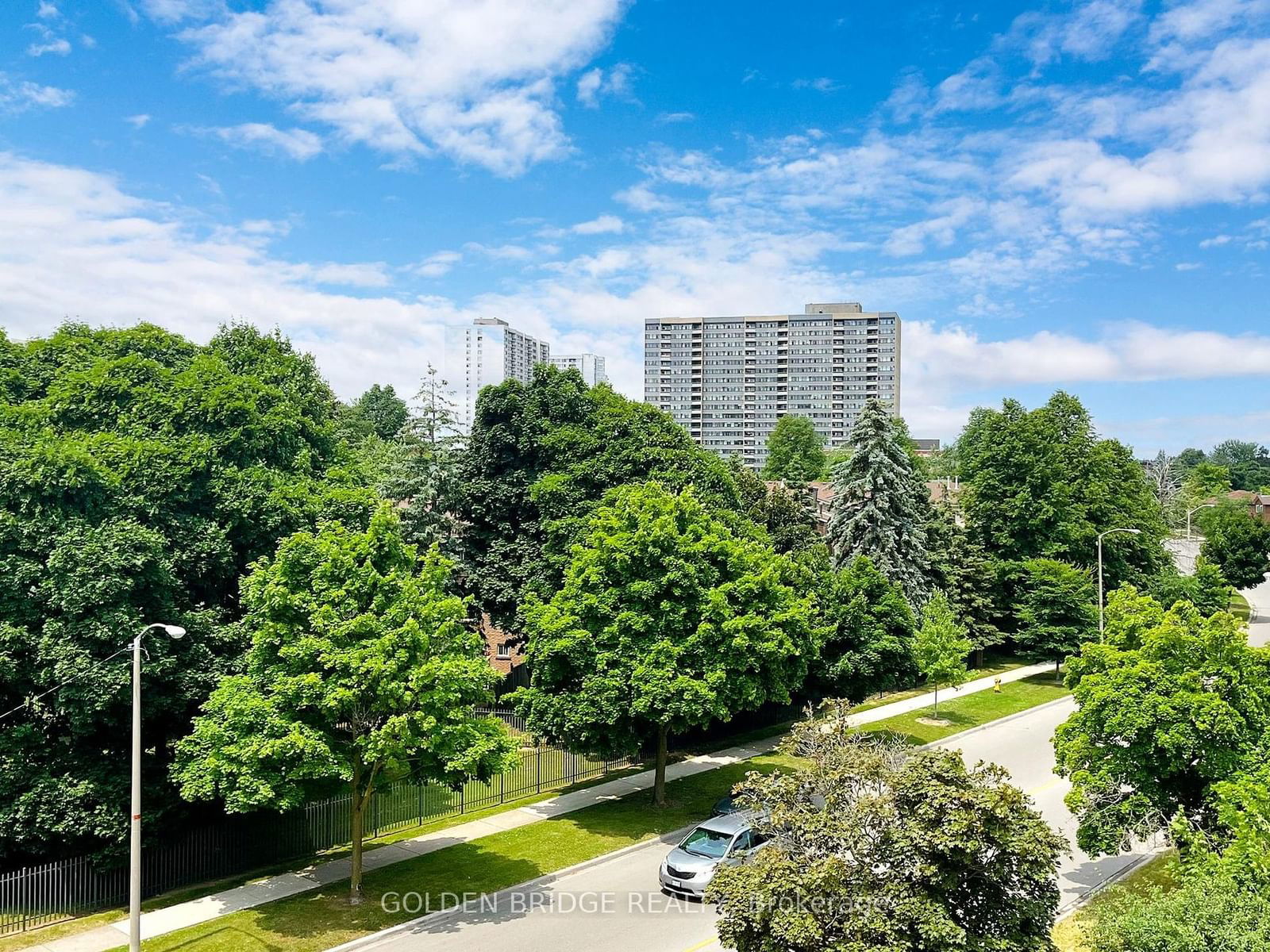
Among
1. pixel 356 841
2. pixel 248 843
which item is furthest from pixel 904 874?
pixel 248 843

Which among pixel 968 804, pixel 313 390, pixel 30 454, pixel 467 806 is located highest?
pixel 313 390

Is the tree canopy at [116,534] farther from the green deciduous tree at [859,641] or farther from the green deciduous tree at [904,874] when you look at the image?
the green deciduous tree at [859,641]

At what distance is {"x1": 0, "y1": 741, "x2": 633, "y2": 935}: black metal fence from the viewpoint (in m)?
16.9

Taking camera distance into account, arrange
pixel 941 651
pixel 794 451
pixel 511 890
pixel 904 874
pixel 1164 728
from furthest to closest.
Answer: pixel 794 451 < pixel 941 651 < pixel 511 890 < pixel 1164 728 < pixel 904 874

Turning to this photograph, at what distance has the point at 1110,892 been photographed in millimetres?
17328

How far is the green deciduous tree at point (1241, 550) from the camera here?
62.2 meters

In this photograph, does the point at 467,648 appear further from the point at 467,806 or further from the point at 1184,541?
the point at 1184,541

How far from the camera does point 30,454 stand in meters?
18.4

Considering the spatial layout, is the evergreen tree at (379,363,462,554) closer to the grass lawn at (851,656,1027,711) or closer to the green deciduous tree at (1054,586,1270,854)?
the grass lawn at (851,656,1027,711)

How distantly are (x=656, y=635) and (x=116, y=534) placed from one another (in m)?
12.1

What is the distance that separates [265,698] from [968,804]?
480 inches

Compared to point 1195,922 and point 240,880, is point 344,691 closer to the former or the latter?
point 240,880

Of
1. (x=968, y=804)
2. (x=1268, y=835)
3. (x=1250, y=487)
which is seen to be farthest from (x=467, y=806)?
(x=1250, y=487)

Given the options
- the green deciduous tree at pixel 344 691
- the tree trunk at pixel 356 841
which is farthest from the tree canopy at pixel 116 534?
the tree trunk at pixel 356 841
